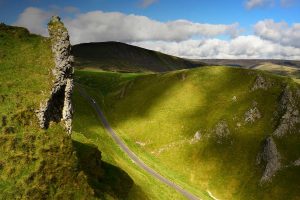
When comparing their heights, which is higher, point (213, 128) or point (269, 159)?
point (213, 128)

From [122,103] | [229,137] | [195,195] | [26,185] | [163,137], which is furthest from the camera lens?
[122,103]

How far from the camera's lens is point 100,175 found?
44.2m

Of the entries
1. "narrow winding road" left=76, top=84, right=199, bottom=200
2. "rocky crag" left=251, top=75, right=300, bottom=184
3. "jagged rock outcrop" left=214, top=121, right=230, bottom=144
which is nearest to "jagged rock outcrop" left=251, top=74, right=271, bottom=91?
"rocky crag" left=251, top=75, right=300, bottom=184

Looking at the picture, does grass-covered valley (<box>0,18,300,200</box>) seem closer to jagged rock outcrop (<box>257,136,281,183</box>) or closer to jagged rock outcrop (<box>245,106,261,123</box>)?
jagged rock outcrop (<box>257,136,281,183</box>)

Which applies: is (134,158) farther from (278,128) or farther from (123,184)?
(278,128)

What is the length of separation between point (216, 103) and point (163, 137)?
23.4 m

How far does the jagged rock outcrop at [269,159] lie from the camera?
277 ft

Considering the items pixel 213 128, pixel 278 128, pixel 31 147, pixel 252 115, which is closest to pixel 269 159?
pixel 278 128

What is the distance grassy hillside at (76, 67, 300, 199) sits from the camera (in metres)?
86.1

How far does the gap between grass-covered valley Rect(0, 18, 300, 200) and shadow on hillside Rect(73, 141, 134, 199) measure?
192 mm

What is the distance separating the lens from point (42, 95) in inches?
1388

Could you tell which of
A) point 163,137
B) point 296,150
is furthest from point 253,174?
point 163,137

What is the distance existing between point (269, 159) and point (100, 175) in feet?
188

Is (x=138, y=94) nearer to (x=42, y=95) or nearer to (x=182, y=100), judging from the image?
(x=182, y=100)
